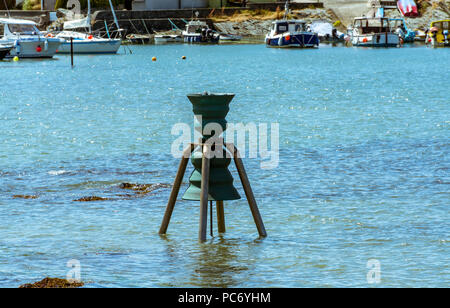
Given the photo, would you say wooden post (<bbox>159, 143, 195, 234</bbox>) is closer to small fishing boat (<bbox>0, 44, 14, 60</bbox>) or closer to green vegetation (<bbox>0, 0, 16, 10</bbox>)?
small fishing boat (<bbox>0, 44, 14, 60</bbox>)

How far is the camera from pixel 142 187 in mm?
17344

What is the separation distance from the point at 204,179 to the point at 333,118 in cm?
2255

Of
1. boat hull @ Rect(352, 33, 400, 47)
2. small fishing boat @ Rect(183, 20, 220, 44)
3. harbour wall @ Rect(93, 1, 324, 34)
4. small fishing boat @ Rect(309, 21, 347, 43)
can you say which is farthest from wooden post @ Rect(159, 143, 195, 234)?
small fishing boat @ Rect(309, 21, 347, 43)

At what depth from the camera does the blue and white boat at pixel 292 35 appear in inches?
4432

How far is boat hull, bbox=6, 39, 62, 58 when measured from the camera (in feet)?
258

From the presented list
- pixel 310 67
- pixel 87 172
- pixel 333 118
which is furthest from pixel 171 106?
pixel 310 67

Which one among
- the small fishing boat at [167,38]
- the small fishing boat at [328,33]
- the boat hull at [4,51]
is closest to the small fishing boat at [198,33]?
the small fishing boat at [167,38]

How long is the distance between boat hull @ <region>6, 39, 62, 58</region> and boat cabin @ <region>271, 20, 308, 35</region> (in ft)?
126

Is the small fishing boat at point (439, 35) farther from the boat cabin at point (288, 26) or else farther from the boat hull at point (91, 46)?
the boat hull at point (91, 46)

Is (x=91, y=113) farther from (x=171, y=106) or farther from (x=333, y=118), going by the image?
(x=333, y=118)

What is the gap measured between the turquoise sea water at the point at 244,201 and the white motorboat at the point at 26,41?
127 feet

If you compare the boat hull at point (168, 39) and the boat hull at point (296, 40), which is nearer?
the boat hull at point (296, 40)

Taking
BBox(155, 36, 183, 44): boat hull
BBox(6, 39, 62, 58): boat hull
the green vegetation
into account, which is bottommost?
BBox(155, 36, 183, 44): boat hull
